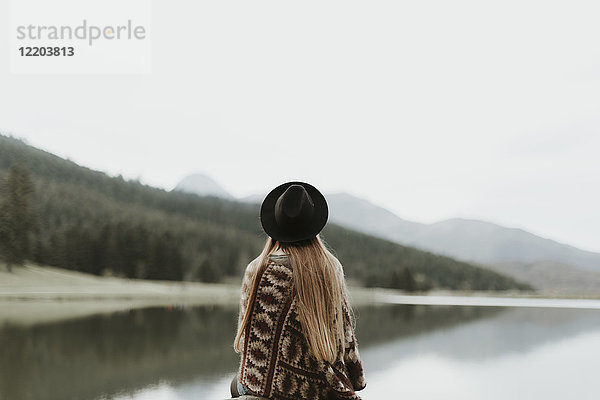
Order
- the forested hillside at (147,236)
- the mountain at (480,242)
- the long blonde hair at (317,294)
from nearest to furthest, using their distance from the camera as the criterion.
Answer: the long blonde hair at (317,294), the forested hillside at (147,236), the mountain at (480,242)

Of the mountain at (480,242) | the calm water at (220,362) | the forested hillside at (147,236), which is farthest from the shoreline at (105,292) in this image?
the mountain at (480,242)

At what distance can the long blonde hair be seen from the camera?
197 centimetres

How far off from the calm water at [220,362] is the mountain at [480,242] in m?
78.4

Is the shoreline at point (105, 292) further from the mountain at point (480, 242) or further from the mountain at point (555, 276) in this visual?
the mountain at point (480, 242)

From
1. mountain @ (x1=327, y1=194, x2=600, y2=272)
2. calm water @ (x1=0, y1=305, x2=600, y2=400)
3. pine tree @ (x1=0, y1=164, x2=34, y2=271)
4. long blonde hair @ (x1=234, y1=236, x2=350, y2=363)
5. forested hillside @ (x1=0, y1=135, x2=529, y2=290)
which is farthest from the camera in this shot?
mountain @ (x1=327, y1=194, x2=600, y2=272)

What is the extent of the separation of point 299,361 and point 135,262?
5871 centimetres

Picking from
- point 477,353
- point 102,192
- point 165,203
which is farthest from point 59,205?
point 477,353

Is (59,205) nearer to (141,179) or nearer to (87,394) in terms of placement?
(141,179)

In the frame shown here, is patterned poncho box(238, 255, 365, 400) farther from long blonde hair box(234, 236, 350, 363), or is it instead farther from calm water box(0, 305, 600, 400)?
calm water box(0, 305, 600, 400)

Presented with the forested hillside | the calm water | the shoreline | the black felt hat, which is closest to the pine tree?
the forested hillside

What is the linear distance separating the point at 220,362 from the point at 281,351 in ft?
35.5

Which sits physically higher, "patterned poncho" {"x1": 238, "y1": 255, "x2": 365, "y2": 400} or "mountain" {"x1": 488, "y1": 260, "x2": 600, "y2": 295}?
"patterned poncho" {"x1": 238, "y1": 255, "x2": 365, "y2": 400}

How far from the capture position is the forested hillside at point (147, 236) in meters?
57.7

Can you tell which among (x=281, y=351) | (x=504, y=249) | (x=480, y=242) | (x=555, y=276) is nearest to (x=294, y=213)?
(x=281, y=351)
